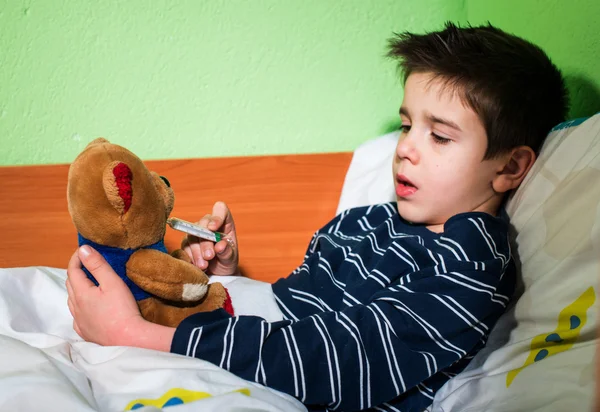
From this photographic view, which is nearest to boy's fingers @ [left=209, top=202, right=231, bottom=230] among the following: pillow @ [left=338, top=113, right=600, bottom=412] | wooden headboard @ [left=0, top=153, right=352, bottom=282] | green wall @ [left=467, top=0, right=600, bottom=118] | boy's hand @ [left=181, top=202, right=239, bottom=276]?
boy's hand @ [left=181, top=202, right=239, bottom=276]

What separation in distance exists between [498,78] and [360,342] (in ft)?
1.39

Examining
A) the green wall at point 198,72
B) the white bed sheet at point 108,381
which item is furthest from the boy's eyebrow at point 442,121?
the white bed sheet at point 108,381

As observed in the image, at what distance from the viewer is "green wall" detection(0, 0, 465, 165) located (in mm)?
1063

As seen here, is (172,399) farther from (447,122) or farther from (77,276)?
(447,122)

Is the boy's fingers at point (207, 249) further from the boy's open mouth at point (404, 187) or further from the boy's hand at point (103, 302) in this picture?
the boy's open mouth at point (404, 187)

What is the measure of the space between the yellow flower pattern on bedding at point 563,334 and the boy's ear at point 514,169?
246 mm

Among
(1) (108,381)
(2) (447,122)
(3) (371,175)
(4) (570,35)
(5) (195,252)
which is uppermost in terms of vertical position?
(4) (570,35)

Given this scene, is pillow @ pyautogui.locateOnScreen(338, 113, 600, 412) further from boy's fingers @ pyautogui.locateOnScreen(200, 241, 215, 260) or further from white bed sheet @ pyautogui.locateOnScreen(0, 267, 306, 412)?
boy's fingers @ pyautogui.locateOnScreen(200, 241, 215, 260)

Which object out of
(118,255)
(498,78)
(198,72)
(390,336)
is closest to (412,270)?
(390,336)

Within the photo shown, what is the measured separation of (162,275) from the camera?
679 millimetres

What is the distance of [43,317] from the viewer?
85 cm

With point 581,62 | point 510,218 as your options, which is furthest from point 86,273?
point 581,62

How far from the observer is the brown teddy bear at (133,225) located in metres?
0.63

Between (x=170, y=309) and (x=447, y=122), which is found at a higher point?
(x=447, y=122)
